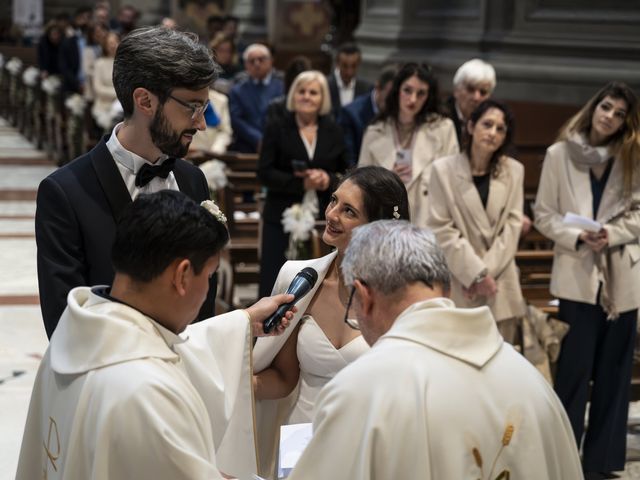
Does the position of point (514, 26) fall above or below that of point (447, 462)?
above

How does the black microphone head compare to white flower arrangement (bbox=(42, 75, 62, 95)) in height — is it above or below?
above

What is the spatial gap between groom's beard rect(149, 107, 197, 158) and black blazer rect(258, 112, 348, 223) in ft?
13.0

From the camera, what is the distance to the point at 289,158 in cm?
708

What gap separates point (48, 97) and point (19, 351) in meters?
9.40

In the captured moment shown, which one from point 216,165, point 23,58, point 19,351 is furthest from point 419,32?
point 23,58

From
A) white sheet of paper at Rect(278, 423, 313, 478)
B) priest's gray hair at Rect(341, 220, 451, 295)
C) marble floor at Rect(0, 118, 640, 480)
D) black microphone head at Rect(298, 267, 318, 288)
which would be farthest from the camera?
marble floor at Rect(0, 118, 640, 480)

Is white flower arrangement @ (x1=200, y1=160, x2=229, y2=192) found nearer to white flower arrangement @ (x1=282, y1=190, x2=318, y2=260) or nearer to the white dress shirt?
white flower arrangement @ (x1=282, y1=190, x2=318, y2=260)

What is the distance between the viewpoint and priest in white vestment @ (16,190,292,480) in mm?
2203

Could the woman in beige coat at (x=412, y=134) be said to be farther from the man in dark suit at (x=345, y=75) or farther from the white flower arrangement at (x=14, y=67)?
the white flower arrangement at (x=14, y=67)

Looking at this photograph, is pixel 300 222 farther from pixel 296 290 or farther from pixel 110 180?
pixel 110 180

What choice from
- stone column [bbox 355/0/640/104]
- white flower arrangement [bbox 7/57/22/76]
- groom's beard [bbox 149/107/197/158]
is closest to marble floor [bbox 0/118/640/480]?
groom's beard [bbox 149/107/197/158]

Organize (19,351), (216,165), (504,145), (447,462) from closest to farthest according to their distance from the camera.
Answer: (447,462) < (504,145) < (19,351) < (216,165)

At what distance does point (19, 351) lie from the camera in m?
7.13

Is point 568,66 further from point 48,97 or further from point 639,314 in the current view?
point 48,97
